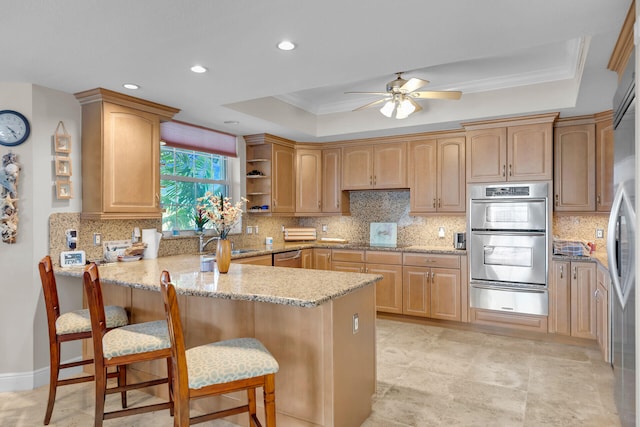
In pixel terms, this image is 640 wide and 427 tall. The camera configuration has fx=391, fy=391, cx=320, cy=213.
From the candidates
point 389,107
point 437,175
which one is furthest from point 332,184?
point 389,107

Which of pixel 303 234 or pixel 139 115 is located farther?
pixel 303 234

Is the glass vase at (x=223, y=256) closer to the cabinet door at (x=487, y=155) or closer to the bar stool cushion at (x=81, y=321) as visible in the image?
the bar stool cushion at (x=81, y=321)

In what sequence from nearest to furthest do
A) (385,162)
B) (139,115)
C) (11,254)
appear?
1. (11,254)
2. (139,115)
3. (385,162)

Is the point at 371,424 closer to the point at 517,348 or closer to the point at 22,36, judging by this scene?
the point at 517,348

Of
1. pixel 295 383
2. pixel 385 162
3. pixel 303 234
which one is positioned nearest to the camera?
pixel 295 383

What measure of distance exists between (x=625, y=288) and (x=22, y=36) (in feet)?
11.9

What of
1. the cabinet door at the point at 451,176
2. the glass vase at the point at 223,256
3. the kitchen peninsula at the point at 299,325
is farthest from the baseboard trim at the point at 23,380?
the cabinet door at the point at 451,176

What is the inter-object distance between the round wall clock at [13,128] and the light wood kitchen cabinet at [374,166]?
358 cm

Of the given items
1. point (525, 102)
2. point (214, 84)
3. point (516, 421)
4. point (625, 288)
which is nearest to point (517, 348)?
point (516, 421)

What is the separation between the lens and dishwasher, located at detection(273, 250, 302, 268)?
4.77m

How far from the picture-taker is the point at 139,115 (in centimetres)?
355

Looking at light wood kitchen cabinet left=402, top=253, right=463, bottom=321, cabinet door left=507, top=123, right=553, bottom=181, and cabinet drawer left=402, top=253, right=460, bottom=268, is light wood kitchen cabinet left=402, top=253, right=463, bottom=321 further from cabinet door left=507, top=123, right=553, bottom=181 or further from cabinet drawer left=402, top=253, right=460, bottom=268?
cabinet door left=507, top=123, right=553, bottom=181

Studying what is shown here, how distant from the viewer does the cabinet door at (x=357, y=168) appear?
5281 millimetres

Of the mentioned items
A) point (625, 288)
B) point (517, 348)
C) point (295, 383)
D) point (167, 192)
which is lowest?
point (517, 348)
